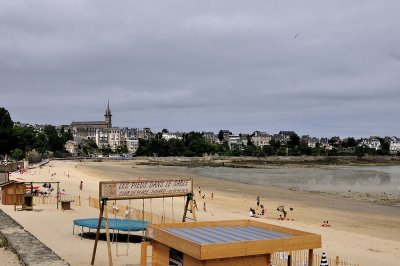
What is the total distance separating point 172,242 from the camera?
1076 cm

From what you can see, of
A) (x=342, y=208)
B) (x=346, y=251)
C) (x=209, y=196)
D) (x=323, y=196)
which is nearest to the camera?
(x=346, y=251)

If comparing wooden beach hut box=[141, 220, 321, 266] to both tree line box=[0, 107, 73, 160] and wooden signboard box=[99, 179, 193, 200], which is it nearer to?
wooden signboard box=[99, 179, 193, 200]

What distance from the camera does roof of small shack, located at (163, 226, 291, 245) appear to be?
10.7 m

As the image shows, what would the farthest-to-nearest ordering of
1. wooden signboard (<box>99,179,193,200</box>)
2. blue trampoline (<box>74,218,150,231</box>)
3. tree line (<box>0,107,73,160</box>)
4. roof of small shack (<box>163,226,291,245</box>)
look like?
tree line (<box>0,107,73,160</box>) → blue trampoline (<box>74,218,150,231</box>) → wooden signboard (<box>99,179,193,200</box>) → roof of small shack (<box>163,226,291,245</box>)

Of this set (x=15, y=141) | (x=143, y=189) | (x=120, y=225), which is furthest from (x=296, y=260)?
(x=15, y=141)

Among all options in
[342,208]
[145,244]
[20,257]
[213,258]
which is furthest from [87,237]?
[342,208]

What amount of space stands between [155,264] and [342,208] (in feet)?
106

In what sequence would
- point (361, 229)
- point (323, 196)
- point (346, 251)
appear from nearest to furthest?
point (346, 251), point (361, 229), point (323, 196)

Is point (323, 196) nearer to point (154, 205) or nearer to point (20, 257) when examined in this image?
point (154, 205)

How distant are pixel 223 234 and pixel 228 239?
0.71 m

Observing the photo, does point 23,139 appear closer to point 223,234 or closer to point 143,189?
Result: point 143,189

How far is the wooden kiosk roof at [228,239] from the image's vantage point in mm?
9789

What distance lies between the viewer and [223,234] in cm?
1139

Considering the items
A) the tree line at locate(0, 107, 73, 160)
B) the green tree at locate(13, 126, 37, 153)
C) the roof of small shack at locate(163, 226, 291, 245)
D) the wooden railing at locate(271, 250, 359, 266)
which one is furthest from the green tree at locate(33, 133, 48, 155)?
the roof of small shack at locate(163, 226, 291, 245)
